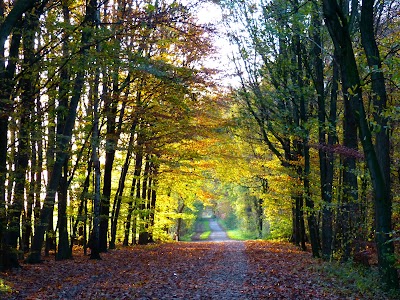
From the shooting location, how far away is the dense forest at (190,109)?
384 inches

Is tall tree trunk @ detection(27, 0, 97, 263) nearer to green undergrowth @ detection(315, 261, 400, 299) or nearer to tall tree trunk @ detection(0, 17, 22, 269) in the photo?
tall tree trunk @ detection(0, 17, 22, 269)

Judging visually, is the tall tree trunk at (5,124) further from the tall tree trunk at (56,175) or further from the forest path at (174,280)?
the tall tree trunk at (56,175)

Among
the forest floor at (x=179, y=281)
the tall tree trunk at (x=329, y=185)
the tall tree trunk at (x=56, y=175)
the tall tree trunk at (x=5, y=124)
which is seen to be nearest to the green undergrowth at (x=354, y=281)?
the forest floor at (x=179, y=281)

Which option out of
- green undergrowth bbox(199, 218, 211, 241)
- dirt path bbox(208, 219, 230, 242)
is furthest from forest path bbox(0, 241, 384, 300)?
green undergrowth bbox(199, 218, 211, 241)

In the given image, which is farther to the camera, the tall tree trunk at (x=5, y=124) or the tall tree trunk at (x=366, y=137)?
the tall tree trunk at (x=5, y=124)

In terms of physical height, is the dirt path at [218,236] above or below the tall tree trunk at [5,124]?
below

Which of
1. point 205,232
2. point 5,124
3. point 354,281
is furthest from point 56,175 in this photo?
point 205,232

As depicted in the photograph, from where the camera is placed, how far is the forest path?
9305 mm

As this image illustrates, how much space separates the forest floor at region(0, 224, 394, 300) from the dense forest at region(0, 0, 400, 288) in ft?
3.96

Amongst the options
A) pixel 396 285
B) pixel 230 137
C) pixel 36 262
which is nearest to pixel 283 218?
pixel 230 137

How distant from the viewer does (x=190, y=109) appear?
1911 cm

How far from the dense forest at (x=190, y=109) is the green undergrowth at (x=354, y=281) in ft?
1.07

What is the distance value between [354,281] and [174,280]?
469cm

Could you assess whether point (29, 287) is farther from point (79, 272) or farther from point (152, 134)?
point (152, 134)
